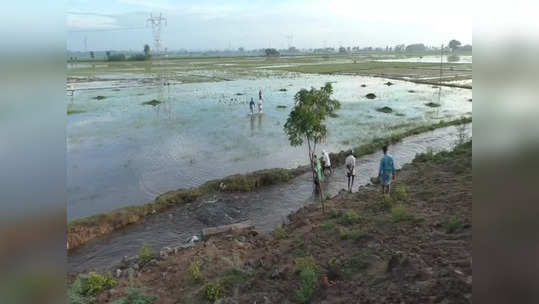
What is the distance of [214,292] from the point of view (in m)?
7.27

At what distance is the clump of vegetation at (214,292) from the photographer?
283 inches

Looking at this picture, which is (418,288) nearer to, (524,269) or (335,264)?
(335,264)

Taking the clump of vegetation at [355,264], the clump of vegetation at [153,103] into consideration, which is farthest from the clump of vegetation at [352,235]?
the clump of vegetation at [153,103]

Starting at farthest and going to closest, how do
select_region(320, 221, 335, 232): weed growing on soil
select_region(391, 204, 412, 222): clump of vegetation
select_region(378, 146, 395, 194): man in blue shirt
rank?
select_region(378, 146, 395, 194): man in blue shirt
select_region(320, 221, 335, 232): weed growing on soil
select_region(391, 204, 412, 222): clump of vegetation

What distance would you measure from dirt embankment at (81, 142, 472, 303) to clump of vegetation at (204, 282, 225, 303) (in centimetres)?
2

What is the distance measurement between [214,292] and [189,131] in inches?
824

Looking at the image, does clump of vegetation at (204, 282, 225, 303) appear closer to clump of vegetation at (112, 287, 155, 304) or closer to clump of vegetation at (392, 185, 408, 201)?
clump of vegetation at (112, 287, 155, 304)

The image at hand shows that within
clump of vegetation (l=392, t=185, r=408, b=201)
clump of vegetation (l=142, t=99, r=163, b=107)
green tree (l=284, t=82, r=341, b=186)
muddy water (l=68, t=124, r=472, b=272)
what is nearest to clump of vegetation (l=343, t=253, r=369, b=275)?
green tree (l=284, t=82, r=341, b=186)

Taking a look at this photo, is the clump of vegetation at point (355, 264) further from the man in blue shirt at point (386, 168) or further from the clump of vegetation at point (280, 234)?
the man in blue shirt at point (386, 168)

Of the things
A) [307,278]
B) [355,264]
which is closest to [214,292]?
[307,278]

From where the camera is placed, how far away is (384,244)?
8188 mm

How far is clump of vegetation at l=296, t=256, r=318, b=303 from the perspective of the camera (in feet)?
21.7

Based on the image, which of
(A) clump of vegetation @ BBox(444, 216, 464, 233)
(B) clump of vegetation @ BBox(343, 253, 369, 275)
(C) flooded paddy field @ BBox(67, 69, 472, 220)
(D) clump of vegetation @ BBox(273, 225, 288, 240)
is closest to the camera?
(B) clump of vegetation @ BBox(343, 253, 369, 275)

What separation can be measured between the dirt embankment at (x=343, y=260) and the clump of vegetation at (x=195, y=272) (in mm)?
21
